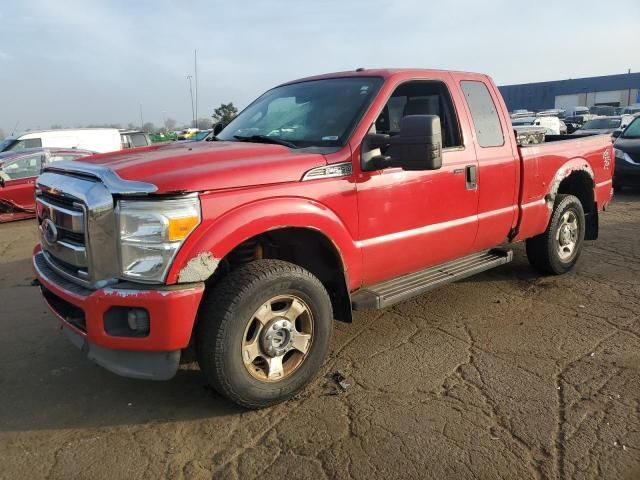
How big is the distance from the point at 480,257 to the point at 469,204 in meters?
0.65

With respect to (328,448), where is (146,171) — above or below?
above

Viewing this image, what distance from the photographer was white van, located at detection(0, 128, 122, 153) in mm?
15109

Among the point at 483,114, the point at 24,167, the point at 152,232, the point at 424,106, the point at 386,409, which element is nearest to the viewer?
the point at 152,232

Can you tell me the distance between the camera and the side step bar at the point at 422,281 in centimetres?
360

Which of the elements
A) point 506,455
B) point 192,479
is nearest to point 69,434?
point 192,479

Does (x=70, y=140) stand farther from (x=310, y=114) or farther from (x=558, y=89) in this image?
(x=558, y=89)

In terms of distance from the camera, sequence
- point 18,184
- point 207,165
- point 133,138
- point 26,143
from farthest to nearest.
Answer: point 133,138, point 26,143, point 18,184, point 207,165

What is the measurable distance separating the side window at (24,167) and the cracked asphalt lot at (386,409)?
21.8ft

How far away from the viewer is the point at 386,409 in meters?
3.15

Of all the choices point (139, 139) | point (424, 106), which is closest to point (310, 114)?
point (424, 106)

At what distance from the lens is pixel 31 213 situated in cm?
1020

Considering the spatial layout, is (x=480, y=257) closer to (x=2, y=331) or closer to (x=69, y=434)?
(x=69, y=434)

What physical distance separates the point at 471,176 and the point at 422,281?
965mm

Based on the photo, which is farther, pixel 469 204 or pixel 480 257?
pixel 480 257
